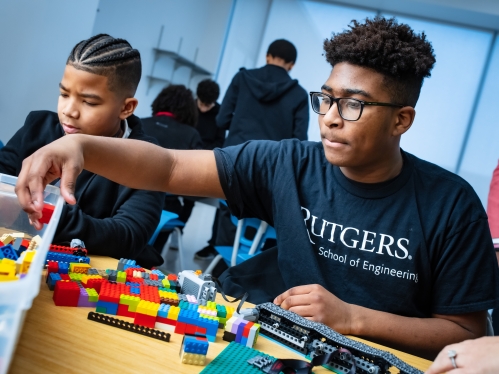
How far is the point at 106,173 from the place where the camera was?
1.23m

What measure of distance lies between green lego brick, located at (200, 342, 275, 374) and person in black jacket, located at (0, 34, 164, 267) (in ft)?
2.21

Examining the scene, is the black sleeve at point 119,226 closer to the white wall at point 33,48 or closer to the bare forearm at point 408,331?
the bare forearm at point 408,331

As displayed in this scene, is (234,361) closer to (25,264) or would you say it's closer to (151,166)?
(25,264)

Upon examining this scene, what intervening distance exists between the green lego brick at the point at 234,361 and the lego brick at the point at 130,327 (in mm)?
104

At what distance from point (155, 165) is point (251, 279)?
426mm

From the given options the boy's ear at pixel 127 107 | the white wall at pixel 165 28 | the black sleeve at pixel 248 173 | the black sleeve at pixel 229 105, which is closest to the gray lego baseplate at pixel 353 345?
the black sleeve at pixel 248 173

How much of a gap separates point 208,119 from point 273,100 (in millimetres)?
1246

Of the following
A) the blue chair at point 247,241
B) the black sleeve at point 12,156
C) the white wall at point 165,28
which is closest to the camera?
the black sleeve at point 12,156

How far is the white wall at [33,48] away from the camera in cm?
331

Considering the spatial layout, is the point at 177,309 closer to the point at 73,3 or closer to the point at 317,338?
the point at 317,338

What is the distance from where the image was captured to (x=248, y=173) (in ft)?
4.88

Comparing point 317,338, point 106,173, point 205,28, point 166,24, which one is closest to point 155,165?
point 106,173

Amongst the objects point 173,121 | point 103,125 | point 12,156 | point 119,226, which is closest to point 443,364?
point 119,226

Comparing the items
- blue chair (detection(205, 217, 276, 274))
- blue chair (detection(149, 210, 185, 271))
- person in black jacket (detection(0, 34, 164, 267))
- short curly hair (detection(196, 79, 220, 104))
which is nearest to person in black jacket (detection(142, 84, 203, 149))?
blue chair (detection(149, 210, 185, 271))
